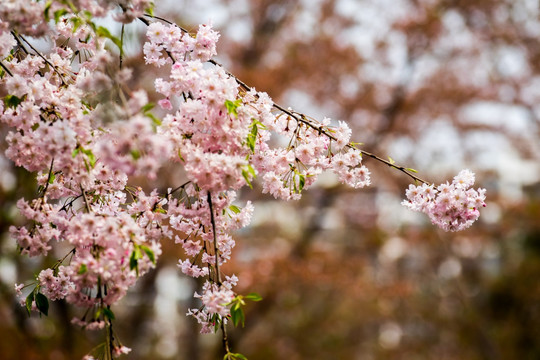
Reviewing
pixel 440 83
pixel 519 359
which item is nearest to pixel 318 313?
pixel 519 359

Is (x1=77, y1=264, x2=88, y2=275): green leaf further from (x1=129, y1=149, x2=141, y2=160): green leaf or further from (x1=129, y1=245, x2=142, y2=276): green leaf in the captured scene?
(x1=129, y1=149, x2=141, y2=160): green leaf

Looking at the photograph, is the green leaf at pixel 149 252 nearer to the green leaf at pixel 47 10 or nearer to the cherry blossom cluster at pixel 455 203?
the green leaf at pixel 47 10

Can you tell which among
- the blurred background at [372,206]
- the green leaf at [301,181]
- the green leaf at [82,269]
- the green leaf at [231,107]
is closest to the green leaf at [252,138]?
the green leaf at [231,107]

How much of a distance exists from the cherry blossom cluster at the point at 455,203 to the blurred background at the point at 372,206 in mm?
3813

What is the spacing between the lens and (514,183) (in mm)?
12156

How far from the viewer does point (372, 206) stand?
35.1 feet

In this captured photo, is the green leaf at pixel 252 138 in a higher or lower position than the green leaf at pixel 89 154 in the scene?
higher

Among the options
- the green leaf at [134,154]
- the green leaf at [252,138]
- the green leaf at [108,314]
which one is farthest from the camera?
the green leaf at [252,138]

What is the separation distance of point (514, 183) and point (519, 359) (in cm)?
449

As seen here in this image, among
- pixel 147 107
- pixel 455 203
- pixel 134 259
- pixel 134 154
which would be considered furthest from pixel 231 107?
pixel 455 203

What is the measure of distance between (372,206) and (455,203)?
9045 millimetres

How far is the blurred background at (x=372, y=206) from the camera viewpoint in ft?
22.3

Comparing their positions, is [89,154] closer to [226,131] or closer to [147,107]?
[147,107]

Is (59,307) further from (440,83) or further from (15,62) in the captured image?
(440,83)
